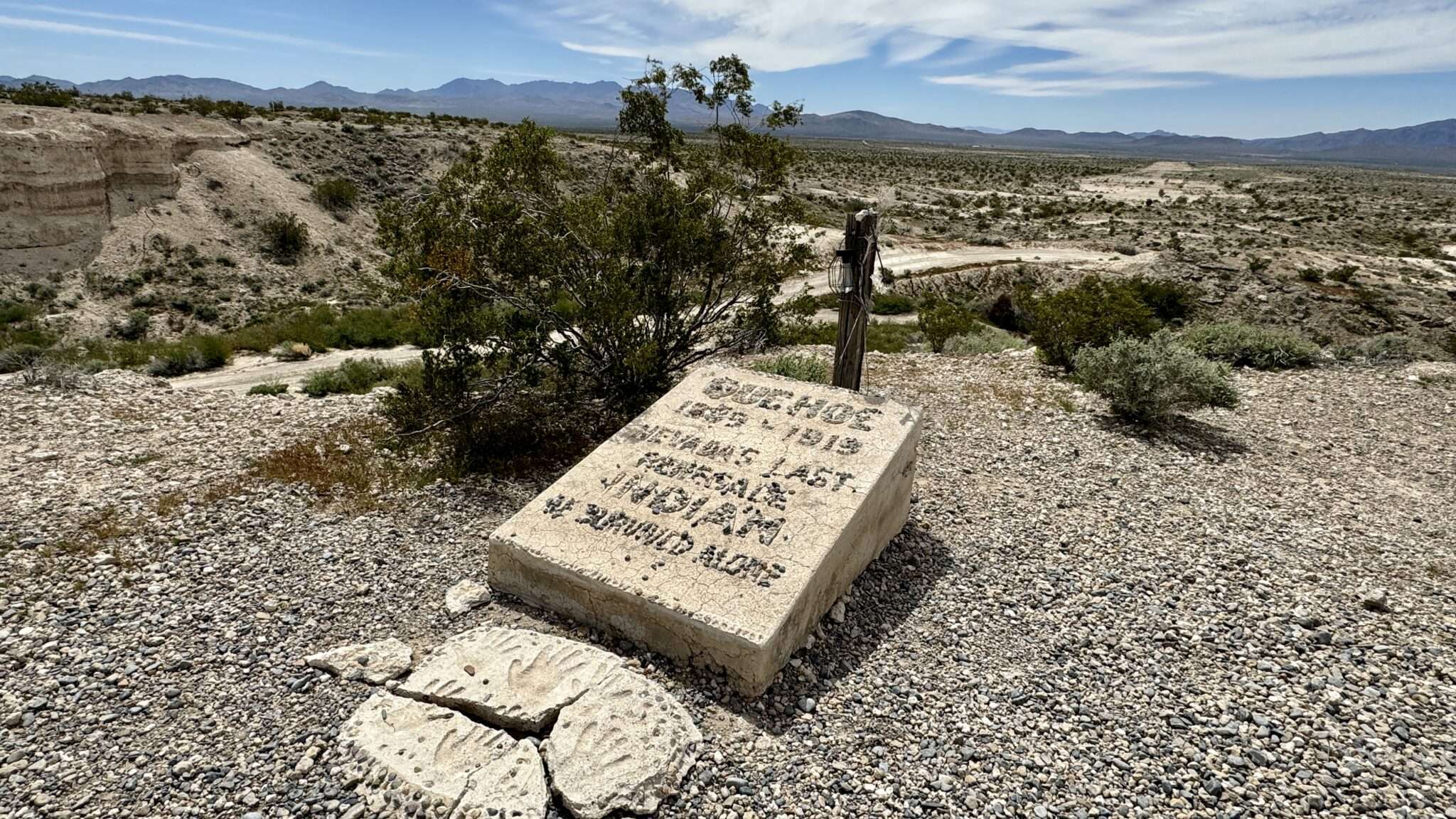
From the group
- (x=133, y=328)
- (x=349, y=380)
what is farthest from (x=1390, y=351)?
(x=133, y=328)

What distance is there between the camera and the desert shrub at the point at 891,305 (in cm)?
2772

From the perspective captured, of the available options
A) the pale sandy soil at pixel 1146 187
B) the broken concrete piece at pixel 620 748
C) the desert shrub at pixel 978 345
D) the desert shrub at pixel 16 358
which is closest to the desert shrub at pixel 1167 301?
the desert shrub at pixel 978 345

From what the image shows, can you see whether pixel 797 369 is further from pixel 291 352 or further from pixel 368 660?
pixel 291 352

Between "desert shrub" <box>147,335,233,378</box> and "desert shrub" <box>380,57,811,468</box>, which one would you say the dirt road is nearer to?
"desert shrub" <box>380,57,811,468</box>

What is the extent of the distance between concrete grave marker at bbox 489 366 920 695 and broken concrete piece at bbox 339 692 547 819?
146 cm

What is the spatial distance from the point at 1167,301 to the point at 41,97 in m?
43.6

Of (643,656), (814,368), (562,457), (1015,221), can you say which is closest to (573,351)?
(562,457)

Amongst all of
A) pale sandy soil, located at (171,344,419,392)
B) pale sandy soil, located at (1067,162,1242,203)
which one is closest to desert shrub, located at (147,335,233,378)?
pale sandy soil, located at (171,344,419,392)

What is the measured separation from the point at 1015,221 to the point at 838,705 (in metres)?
50.7

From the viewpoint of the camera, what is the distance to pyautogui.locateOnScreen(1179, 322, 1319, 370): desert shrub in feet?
48.6

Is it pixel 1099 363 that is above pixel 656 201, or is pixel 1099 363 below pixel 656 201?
below

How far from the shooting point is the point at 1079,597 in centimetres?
685

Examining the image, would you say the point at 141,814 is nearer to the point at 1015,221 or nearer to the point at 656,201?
the point at 656,201

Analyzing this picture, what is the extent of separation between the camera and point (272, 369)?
59.3 ft
